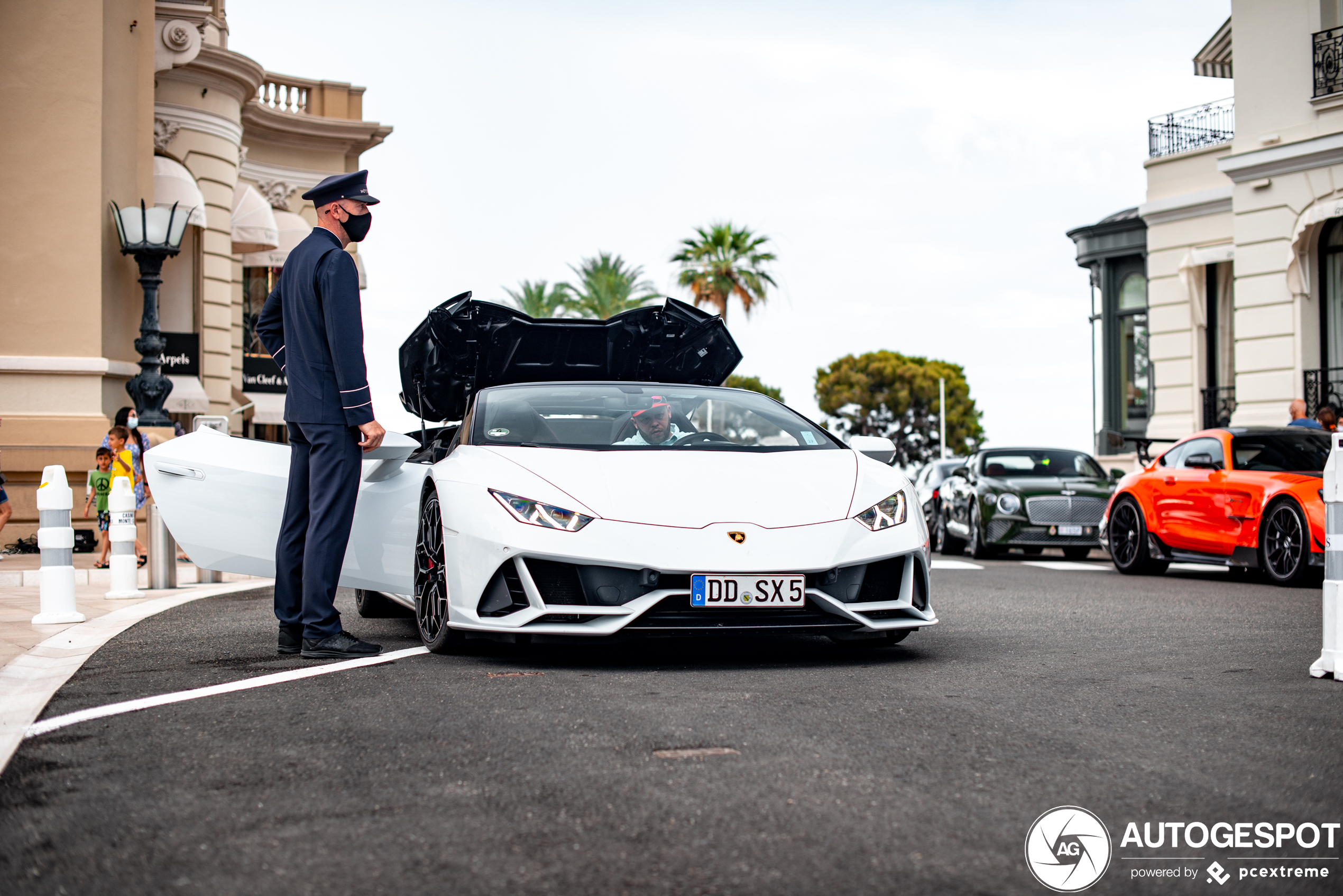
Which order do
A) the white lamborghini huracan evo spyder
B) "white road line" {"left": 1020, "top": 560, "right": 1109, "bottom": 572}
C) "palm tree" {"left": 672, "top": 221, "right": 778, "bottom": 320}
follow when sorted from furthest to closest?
"palm tree" {"left": 672, "top": 221, "right": 778, "bottom": 320}, "white road line" {"left": 1020, "top": 560, "right": 1109, "bottom": 572}, the white lamborghini huracan evo spyder

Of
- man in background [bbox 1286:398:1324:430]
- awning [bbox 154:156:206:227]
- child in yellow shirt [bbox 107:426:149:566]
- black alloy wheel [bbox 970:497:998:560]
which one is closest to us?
child in yellow shirt [bbox 107:426:149:566]

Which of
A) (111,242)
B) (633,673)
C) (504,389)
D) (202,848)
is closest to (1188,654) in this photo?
(633,673)

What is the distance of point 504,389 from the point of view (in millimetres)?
7137

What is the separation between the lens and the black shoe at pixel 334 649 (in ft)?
20.2

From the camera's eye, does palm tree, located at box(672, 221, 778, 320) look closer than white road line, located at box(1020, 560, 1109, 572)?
No

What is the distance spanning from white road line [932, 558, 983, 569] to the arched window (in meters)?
15.8

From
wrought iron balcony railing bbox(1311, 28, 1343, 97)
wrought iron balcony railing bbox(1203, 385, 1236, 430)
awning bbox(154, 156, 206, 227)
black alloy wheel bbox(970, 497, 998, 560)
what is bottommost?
black alloy wheel bbox(970, 497, 998, 560)

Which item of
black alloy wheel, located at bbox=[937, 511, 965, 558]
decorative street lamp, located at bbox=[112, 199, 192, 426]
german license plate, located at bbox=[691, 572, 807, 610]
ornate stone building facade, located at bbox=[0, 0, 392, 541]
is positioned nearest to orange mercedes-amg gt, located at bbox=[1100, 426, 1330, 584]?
black alloy wheel, located at bbox=[937, 511, 965, 558]

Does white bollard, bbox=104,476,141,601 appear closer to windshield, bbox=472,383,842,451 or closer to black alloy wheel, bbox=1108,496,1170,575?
windshield, bbox=472,383,842,451

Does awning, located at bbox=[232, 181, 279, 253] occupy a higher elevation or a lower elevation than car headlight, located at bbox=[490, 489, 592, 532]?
higher

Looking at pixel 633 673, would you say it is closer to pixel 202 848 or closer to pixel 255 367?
pixel 202 848

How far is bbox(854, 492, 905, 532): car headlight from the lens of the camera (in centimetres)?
595

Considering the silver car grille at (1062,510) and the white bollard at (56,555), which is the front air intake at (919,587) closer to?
the white bollard at (56,555)

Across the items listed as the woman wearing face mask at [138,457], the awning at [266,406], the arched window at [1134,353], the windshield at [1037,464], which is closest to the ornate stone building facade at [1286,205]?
the windshield at [1037,464]
